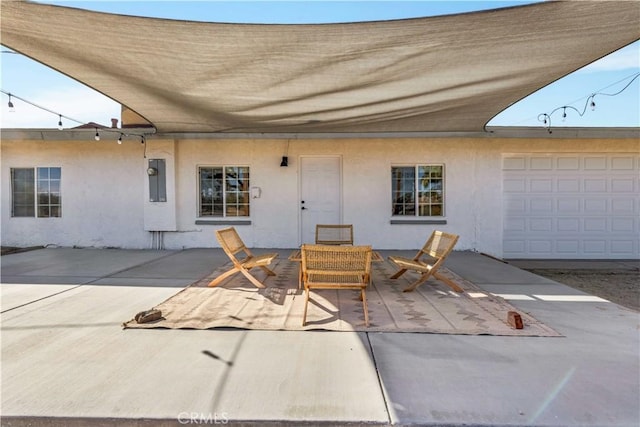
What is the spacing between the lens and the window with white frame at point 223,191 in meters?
8.52

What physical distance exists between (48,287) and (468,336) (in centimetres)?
559

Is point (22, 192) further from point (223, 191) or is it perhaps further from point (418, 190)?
point (418, 190)

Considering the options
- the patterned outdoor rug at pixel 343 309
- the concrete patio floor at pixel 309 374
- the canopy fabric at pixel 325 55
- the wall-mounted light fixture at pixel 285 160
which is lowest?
the concrete patio floor at pixel 309 374

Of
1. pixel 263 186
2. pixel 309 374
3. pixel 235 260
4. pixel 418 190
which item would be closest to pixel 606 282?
pixel 418 190

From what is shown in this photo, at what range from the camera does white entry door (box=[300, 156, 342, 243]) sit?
833cm

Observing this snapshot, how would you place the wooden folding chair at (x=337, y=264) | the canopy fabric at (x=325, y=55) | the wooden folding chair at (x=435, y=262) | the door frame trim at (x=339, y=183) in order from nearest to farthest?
the canopy fabric at (x=325, y=55)
the wooden folding chair at (x=337, y=264)
the wooden folding chair at (x=435, y=262)
the door frame trim at (x=339, y=183)

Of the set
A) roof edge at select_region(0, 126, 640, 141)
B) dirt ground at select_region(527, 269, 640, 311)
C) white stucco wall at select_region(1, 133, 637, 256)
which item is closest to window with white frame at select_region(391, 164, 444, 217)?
white stucco wall at select_region(1, 133, 637, 256)

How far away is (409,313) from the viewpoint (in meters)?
3.80

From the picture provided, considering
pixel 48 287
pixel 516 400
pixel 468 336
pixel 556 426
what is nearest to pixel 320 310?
pixel 468 336

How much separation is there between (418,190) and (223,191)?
4851mm

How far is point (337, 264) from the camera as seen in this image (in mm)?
3730

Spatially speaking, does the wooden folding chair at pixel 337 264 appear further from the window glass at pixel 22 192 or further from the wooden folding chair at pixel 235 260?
the window glass at pixel 22 192

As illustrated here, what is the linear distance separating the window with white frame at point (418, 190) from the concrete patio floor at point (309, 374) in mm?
4470

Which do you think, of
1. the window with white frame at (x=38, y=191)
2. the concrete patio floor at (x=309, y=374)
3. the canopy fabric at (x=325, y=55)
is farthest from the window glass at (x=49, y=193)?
the concrete patio floor at (x=309, y=374)
